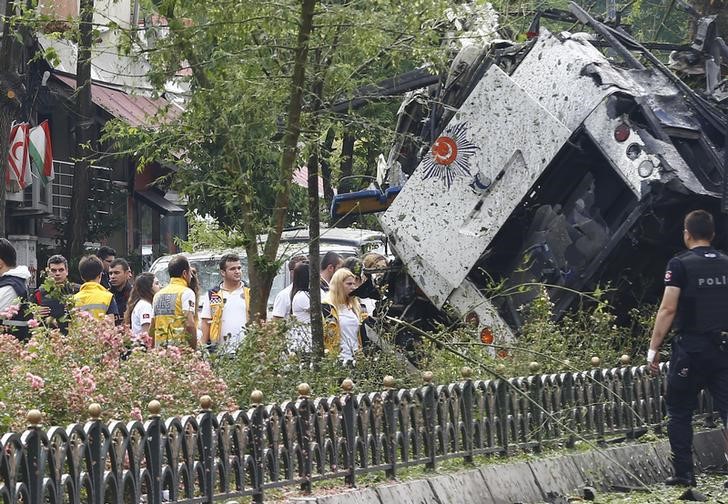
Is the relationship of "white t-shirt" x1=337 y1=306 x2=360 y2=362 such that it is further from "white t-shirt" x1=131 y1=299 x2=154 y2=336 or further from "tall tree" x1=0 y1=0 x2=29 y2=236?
"tall tree" x1=0 y1=0 x2=29 y2=236

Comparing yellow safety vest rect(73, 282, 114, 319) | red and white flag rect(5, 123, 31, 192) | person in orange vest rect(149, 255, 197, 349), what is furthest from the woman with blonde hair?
red and white flag rect(5, 123, 31, 192)

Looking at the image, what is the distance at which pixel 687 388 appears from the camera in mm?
9992

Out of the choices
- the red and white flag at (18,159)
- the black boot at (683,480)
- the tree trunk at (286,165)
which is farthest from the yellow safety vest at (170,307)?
the red and white flag at (18,159)

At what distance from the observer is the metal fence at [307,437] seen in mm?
6055

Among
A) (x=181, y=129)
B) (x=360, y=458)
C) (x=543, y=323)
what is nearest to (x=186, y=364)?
(x=360, y=458)

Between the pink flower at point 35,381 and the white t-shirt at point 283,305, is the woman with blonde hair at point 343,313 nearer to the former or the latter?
the white t-shirt at point 283,305

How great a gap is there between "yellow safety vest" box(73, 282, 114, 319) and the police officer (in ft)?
13.7

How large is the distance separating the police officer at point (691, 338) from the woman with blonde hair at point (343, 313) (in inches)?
103

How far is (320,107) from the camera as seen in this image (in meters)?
11.1

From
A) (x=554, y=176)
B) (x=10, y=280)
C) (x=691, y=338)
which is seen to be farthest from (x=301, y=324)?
(x=554, y=176)

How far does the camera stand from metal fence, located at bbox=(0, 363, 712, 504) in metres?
6.05

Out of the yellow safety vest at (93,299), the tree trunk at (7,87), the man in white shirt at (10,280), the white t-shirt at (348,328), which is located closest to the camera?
the man in white shirt at (10,280)

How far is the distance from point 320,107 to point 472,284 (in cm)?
258

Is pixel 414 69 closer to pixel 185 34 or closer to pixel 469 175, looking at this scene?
pixel 469 175
